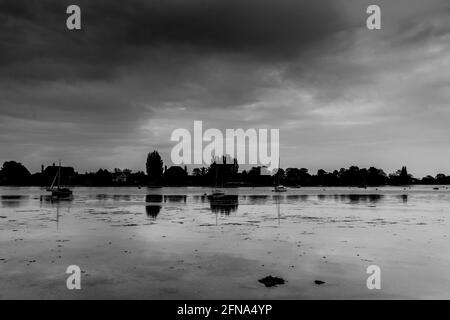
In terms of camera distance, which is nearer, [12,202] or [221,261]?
[221,261]

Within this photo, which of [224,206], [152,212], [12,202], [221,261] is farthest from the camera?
[12,202]

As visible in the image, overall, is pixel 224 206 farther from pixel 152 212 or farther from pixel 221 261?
pixel 221 261

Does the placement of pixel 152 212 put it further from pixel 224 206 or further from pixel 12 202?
pixel 12 202

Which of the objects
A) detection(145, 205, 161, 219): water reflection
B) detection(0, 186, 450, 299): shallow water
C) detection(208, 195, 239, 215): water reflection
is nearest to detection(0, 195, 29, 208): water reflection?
detection(145, 205, 161, 219): water reflection

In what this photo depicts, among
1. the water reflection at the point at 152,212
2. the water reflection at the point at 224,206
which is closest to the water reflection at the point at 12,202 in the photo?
the water reflection at the point at 152,212

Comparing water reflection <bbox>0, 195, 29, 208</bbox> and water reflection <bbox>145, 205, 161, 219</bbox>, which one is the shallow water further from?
water reflection <bbox>0, 195, 29, 208</bbox>

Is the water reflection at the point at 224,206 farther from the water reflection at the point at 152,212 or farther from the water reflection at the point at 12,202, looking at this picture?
the water reflection at the point at 12,202

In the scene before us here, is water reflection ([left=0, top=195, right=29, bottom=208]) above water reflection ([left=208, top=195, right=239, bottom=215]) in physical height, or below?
above

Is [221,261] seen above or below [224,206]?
above

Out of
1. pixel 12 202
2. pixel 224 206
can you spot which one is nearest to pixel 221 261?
pixel 224 206

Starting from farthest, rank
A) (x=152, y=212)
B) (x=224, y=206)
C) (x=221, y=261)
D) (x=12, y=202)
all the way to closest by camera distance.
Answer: (x=12, y=202), (x=224, y=206), (x=152, y=212), (x=221, y=261)

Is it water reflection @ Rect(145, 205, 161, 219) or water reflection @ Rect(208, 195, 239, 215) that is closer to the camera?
water reflection @ Rect(145, 205, 161, 219)
